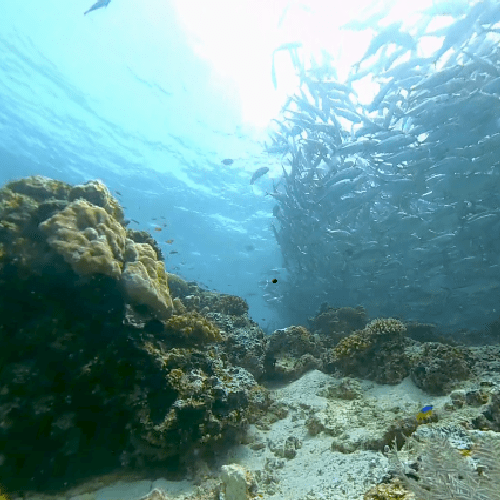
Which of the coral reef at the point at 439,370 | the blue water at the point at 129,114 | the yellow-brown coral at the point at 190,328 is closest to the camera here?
the yellow-brown coral at the point at 190,328

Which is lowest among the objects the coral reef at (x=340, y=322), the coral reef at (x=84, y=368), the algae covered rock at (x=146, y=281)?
the coral reef at (x=84, y=368)

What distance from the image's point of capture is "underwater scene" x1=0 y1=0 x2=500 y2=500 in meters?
3.78

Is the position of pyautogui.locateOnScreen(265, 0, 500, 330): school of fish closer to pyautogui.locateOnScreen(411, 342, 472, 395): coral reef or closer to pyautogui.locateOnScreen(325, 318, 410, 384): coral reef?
pyautogui.locateOnScreen(325, 318, 410, 384): coral reef

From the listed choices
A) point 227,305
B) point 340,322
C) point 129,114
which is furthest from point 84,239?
point 129,114

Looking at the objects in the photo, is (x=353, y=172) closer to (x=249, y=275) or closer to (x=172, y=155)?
(x=172, y=155)

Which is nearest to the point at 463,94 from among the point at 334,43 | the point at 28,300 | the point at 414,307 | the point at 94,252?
the point at 334,43

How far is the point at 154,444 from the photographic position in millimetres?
3908

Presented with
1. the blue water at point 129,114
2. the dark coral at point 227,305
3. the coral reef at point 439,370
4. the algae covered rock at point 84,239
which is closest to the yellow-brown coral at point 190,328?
the algae covered rock at point 84,239

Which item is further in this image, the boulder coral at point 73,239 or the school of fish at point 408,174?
the school of fish at point 408,174

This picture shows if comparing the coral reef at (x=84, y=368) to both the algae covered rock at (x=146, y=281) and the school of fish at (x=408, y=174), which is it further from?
the school of fish at (x=408, y=174)

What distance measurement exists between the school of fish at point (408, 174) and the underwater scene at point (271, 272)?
0.39ft

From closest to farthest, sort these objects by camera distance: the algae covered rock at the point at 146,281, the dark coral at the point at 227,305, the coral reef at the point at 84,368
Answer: the coral reef at the point at 84,368 → the algae covered rock at the point at 146,281 → the dark coral at the point at 227,305

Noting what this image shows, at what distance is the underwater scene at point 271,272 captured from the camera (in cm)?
378

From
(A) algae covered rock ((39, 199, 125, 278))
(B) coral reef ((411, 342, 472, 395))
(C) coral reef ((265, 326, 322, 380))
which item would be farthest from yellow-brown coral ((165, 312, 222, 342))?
(B) coral reef ((411, 342, 472, 395))
